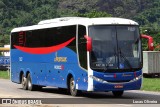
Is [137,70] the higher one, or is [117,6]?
[117,6]

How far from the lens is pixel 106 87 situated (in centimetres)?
2136

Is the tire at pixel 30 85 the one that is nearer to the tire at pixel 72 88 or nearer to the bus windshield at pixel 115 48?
the tire at pixel 72 88

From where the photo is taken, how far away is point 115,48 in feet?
71.1

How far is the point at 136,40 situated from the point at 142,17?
14374 cm

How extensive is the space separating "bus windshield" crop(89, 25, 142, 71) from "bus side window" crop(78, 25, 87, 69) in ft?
1.34

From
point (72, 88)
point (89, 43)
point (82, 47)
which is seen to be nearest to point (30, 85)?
point (72, 88)

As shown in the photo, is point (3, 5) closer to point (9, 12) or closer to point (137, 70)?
point (9, 12)

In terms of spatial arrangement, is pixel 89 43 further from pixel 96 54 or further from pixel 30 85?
pixel 30 85

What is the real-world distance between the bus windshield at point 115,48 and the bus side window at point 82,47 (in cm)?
41

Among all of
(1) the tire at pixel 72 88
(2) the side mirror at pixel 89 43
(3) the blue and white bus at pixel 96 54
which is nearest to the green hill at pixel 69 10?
(3) the blue and white bus at pixel 96 54

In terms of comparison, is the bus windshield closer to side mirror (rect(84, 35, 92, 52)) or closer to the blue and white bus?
the blue and white bus

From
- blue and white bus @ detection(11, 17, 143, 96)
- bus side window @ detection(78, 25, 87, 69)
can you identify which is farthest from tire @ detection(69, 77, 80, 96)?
bus side window @ detection(78, 25, 87, 69)

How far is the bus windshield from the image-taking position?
21.4 meters

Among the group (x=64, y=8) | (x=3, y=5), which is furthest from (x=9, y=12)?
(x=64, y=8)
